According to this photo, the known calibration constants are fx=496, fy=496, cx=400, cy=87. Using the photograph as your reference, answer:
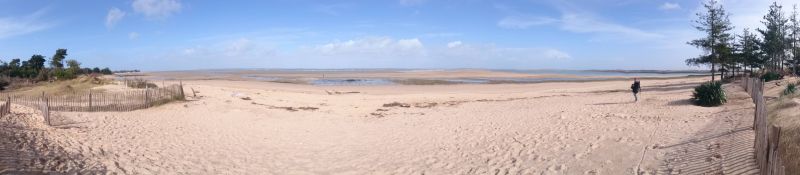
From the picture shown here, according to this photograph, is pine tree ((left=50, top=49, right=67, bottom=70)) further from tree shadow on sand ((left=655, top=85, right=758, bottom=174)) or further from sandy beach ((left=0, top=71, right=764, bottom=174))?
tree shadow on sand ((left=655, top=85, right=758, bottom=174))

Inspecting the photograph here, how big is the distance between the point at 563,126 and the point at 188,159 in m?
8.99

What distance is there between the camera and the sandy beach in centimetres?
844

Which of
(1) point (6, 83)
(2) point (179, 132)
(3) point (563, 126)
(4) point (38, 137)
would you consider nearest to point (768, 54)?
(3) point (563, 126)

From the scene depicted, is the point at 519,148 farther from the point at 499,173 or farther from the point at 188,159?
the point at 188,159

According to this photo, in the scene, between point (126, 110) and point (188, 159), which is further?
point (126, 110)

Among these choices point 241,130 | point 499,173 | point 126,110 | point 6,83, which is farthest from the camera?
point 6,83

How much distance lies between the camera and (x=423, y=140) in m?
12.4

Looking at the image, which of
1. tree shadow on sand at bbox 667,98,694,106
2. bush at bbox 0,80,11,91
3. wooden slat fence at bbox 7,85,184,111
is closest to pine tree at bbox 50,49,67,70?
bush at bbox 0,80,11,91

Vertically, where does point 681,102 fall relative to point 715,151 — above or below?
above

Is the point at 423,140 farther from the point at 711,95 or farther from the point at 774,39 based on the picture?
the point at 774,39

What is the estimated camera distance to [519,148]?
33.8 feet

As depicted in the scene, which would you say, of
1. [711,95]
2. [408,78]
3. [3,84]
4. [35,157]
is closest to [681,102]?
[711,95]

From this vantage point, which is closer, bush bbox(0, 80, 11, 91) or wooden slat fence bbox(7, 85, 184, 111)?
wooden slat fence bbox(7, 85, 184, 111)

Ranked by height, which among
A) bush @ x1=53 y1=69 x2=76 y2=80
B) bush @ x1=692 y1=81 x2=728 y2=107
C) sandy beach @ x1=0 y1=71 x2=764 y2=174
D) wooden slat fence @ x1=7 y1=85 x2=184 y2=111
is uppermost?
bush @ x1=53 y1=69 x2=76 y2=80
